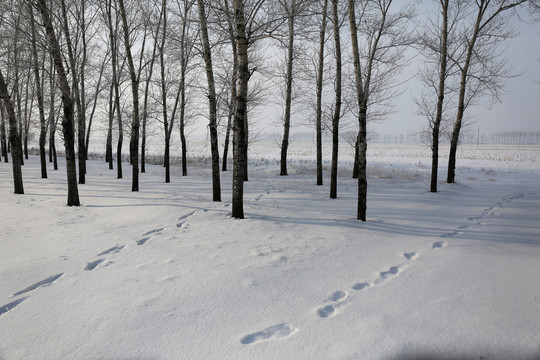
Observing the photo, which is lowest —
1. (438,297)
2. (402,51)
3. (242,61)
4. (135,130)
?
(438,297)

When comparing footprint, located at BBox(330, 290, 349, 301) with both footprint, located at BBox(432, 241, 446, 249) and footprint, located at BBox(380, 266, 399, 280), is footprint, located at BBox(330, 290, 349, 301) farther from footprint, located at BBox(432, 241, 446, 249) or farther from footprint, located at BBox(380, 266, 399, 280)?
footprint, located at BBox(432, 241, 446, 249)

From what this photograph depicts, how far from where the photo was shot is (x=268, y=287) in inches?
133

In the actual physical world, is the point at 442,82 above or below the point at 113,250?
above

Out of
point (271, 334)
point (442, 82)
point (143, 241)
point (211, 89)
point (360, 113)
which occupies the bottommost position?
point (271, 334)

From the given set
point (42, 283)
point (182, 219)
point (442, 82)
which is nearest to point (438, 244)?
point (182, 219)

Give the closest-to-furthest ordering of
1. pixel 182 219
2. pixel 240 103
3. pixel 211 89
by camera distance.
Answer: pixel 240 103, pixel 182 219, pixel 211 89

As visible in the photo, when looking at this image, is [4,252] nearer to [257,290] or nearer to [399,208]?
[257,290]

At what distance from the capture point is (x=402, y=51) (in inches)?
472

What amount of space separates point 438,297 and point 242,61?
5.21 m

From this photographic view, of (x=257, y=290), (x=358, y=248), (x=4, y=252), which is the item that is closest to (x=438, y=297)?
(x=358, y=248)

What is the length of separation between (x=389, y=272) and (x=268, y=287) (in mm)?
1643

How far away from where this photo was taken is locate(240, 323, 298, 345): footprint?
97.4 inches

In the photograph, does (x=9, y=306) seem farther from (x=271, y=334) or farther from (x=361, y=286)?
(x=361, y=286)

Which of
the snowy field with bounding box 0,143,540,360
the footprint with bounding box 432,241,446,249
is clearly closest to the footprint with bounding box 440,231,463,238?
the snowy field with bounding box 0,143,540,360
